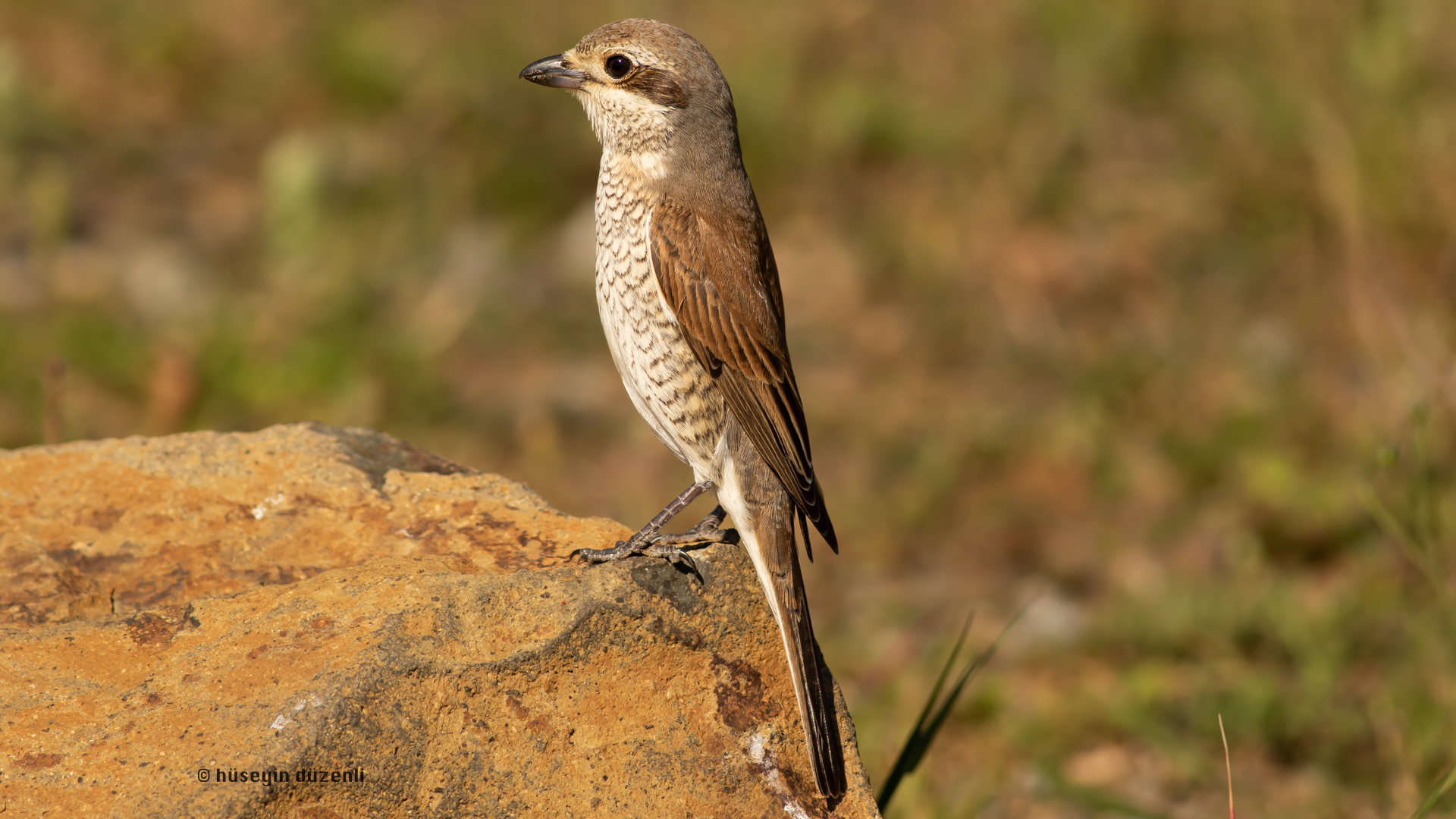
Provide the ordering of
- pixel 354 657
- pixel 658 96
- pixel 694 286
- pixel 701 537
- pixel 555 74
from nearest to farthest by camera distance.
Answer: pixel 354 657 < pixel 701 537 < pixel 694 286 < pixel 658 96 < pixel 555 74

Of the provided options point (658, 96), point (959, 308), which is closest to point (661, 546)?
point (658, 96)

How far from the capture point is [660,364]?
12.4ft

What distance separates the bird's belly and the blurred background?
1241 millimetres

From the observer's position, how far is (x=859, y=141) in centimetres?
840

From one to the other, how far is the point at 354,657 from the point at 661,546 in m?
0.77

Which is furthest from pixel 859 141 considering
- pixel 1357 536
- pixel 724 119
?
pixel 724 119

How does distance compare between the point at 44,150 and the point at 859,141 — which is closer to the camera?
the point at 44,150

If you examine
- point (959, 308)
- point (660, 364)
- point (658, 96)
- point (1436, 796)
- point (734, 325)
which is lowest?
point (959, 308)

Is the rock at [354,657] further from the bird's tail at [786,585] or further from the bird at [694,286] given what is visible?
the bird at [694,286]

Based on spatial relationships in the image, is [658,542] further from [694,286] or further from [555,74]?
[555,74]

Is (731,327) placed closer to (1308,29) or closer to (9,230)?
(9,230)

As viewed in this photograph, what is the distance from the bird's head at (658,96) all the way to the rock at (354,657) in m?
1.11

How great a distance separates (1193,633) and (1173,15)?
519cm

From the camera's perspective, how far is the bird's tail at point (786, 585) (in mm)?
2984
